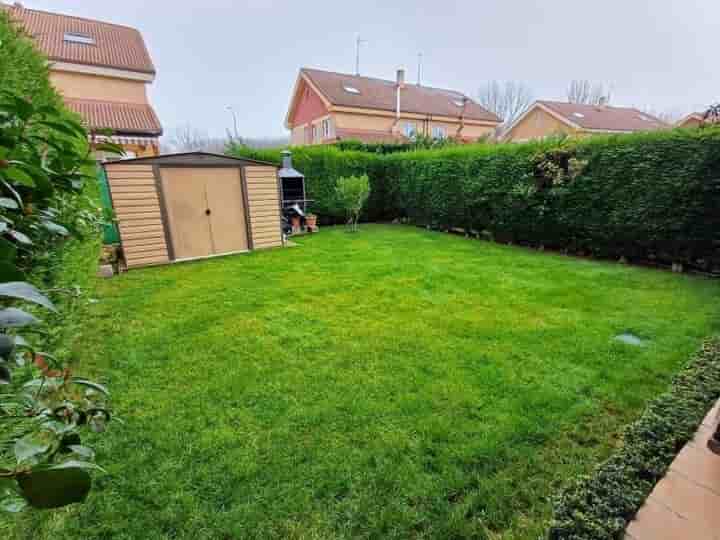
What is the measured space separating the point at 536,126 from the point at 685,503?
815 inches

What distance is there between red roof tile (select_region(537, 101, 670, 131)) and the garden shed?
17.3m

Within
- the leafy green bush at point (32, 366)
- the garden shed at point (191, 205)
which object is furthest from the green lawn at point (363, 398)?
the garden shed at point (191, 205)

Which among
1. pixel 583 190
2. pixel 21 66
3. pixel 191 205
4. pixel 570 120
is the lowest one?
pixel 191 205

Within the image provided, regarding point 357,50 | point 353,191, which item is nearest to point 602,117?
point 357,50

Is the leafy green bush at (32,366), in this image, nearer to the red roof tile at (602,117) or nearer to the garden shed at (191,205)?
the garden shed at (191,205)

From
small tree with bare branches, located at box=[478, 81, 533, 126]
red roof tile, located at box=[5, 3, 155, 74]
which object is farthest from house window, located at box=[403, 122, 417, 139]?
small tree with bare branches, located at box=[478, 81, 533, 126]

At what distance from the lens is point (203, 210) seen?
6387 millimetres

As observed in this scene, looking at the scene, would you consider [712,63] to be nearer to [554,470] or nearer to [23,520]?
[554,470]

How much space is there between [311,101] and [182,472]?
19.9m

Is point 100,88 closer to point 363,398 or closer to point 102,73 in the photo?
point 102,73

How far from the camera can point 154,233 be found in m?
5.98

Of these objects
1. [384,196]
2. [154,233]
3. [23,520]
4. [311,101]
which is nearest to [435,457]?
[23,520]

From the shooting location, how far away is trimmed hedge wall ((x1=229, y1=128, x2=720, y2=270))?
5.07 m

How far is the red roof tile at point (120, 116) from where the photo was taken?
12.2m
